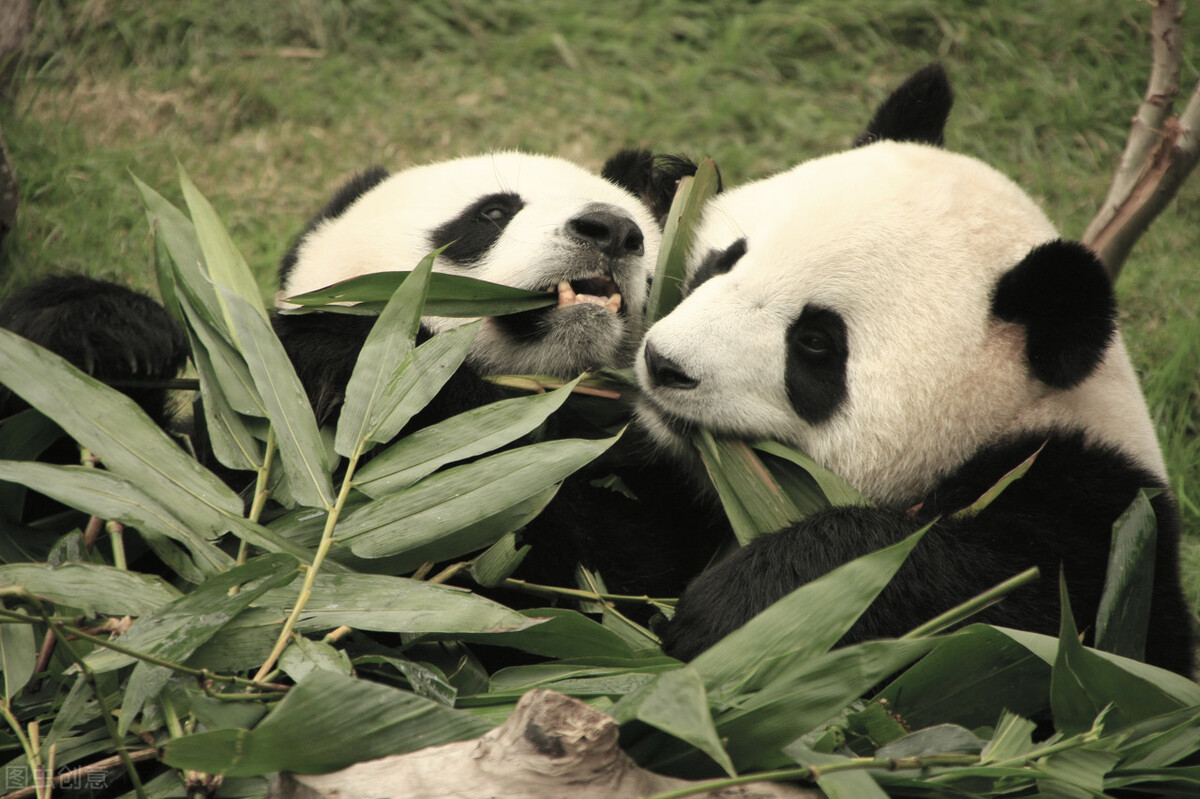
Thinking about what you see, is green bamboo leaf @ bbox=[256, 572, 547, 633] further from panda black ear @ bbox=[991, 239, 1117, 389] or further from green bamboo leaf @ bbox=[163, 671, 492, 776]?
panda black ear @ bbox=[991, 239, 1117, 389]

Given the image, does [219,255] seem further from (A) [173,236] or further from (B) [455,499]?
(B) [455,499]

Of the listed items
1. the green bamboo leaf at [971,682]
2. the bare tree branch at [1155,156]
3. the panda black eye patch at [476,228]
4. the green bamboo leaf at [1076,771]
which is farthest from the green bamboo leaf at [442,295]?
the bare tree branch at [1155,156]

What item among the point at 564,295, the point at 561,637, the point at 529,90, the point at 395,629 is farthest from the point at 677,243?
the point at 529,90

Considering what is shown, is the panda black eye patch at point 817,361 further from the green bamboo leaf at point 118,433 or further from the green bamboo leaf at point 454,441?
the green bamboo leaf at point 118,433

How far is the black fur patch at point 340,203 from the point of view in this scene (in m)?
2.61

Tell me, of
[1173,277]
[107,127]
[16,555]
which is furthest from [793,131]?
[16,555]

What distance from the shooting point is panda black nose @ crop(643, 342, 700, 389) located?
1.94 meters

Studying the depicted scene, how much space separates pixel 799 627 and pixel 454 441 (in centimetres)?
63

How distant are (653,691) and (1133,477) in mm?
1082

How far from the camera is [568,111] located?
459cm

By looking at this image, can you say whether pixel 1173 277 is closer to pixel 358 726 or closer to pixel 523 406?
pixel 523 406

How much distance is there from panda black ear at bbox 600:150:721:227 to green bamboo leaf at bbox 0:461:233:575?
140 centimetres

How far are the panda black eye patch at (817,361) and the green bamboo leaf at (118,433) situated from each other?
0.96m

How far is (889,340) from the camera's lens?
1.92m
